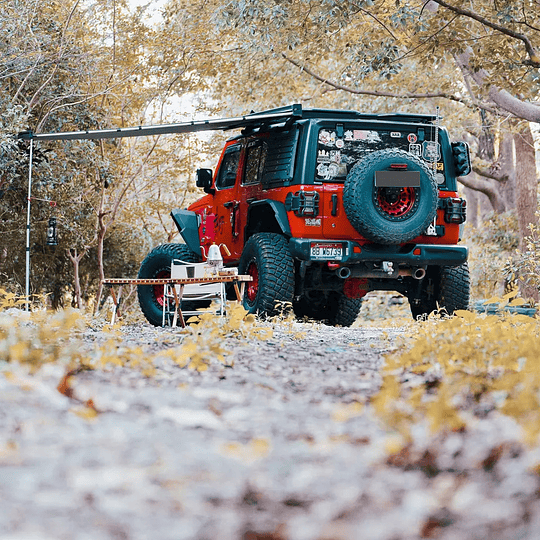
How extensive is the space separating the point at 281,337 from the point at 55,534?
4870mm

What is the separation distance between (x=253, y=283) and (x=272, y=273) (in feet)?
2.04

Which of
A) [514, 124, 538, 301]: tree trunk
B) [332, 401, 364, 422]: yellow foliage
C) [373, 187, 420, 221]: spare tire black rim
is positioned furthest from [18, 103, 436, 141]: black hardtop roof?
[514, 124, 538, 301]: tree trunk

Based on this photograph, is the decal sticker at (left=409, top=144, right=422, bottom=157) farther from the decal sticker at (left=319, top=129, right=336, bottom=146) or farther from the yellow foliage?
the yellow foliage

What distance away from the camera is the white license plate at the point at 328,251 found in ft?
27.6

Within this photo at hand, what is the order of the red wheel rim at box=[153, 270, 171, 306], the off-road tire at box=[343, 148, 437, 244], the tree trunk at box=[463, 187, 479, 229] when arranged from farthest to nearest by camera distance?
the tree trunk at box=[463, 187, 479, 229] → the red wheel rim at box=[153, 270, 171, 306] → the off-road tire at box=[343, 148, 437, 244]

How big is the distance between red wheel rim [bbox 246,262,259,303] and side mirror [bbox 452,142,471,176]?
2489 mm

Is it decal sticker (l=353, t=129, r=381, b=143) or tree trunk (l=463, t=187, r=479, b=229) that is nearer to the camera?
decal sticker (l=353, t=129, r=381, b=143)

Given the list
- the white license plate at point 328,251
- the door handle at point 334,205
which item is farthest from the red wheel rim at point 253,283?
the door handle at point 334,205

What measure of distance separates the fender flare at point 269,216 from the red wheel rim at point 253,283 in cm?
48

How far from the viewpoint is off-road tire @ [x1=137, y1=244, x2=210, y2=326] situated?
34.5 feet

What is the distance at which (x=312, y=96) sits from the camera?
18812 millimetres

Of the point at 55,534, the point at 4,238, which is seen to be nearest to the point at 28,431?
the point at 55,534

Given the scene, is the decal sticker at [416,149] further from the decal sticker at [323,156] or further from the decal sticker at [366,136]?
the decal sticker at [323,156]

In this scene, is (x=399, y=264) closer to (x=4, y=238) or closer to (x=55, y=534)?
(x=55, y=534)
